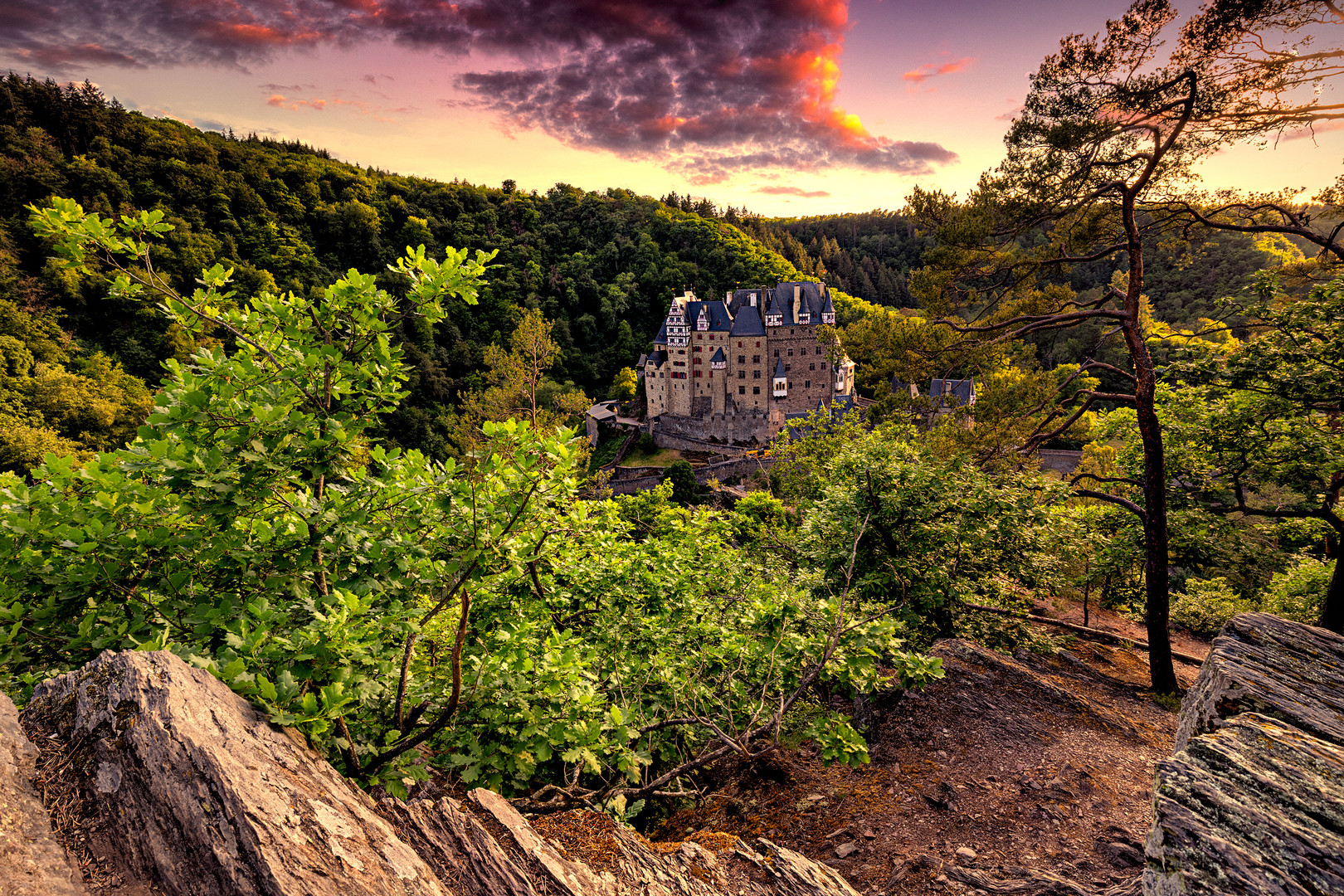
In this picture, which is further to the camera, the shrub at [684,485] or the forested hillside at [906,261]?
the shrub at [684,485]

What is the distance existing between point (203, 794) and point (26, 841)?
58 centimetres

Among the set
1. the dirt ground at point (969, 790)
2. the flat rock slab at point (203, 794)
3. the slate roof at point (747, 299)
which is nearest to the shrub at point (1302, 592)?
the dirt ground at point (969, 790)

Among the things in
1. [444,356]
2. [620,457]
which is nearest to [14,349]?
[444,356]

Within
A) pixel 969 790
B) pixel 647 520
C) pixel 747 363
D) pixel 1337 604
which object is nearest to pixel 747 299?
pixel 747 363

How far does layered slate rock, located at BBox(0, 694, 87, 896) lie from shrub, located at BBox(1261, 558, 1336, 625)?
2156 cm

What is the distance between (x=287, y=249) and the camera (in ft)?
246

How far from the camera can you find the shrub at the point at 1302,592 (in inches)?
551

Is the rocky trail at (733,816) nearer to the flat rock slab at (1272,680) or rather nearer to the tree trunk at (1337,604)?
the flat rock slab at (1272,680)

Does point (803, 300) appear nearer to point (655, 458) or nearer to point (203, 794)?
point (655, 458)

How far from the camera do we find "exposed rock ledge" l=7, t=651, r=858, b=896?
2.39m

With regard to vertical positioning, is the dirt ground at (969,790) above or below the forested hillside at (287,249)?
below

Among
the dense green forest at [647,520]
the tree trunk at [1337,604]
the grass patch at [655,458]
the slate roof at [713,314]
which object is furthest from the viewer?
the slate roof at [713,314]

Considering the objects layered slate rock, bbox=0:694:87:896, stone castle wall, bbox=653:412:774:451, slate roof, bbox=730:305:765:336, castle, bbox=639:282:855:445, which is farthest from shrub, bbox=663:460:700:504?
layered slate rock, bbox=0:694:87:896

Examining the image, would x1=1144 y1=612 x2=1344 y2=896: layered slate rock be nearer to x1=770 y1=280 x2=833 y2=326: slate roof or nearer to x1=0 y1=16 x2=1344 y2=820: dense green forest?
x1=0 y1=16 x2=1344 y2=820: dense green forest
